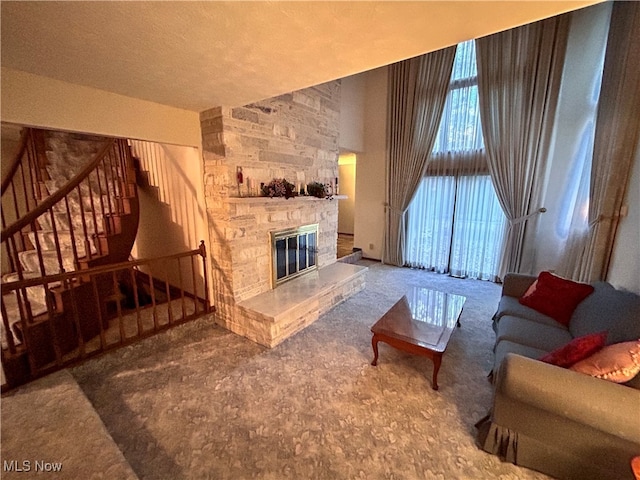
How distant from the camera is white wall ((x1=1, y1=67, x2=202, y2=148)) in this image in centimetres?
177

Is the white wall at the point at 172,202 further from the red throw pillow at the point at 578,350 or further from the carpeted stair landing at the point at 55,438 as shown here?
the red throw pillow at the point at 578,350

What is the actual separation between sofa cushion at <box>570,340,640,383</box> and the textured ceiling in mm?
1664

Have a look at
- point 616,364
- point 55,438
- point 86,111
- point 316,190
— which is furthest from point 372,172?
point 55,438

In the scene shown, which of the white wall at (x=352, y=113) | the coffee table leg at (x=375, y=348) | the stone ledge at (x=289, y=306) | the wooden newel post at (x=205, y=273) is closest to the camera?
the coffee table leg at (x=375, y=348)

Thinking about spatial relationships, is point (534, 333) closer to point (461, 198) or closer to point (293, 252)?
point (293, 252)

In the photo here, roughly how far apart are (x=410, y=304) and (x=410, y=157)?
3.08m

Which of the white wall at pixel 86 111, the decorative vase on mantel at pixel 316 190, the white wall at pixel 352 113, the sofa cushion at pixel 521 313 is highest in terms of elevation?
the white wall at pixel 352 113

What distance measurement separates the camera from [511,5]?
1108 mm

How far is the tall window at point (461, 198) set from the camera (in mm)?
4297

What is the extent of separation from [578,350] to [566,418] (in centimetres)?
38

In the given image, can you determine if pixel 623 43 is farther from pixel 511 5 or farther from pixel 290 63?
pixel 290 63

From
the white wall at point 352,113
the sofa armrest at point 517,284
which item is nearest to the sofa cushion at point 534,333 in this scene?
the sofa armrest at point 517,284

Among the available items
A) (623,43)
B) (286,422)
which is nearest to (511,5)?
(286,422)

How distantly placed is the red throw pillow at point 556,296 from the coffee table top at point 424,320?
0.65 meters
